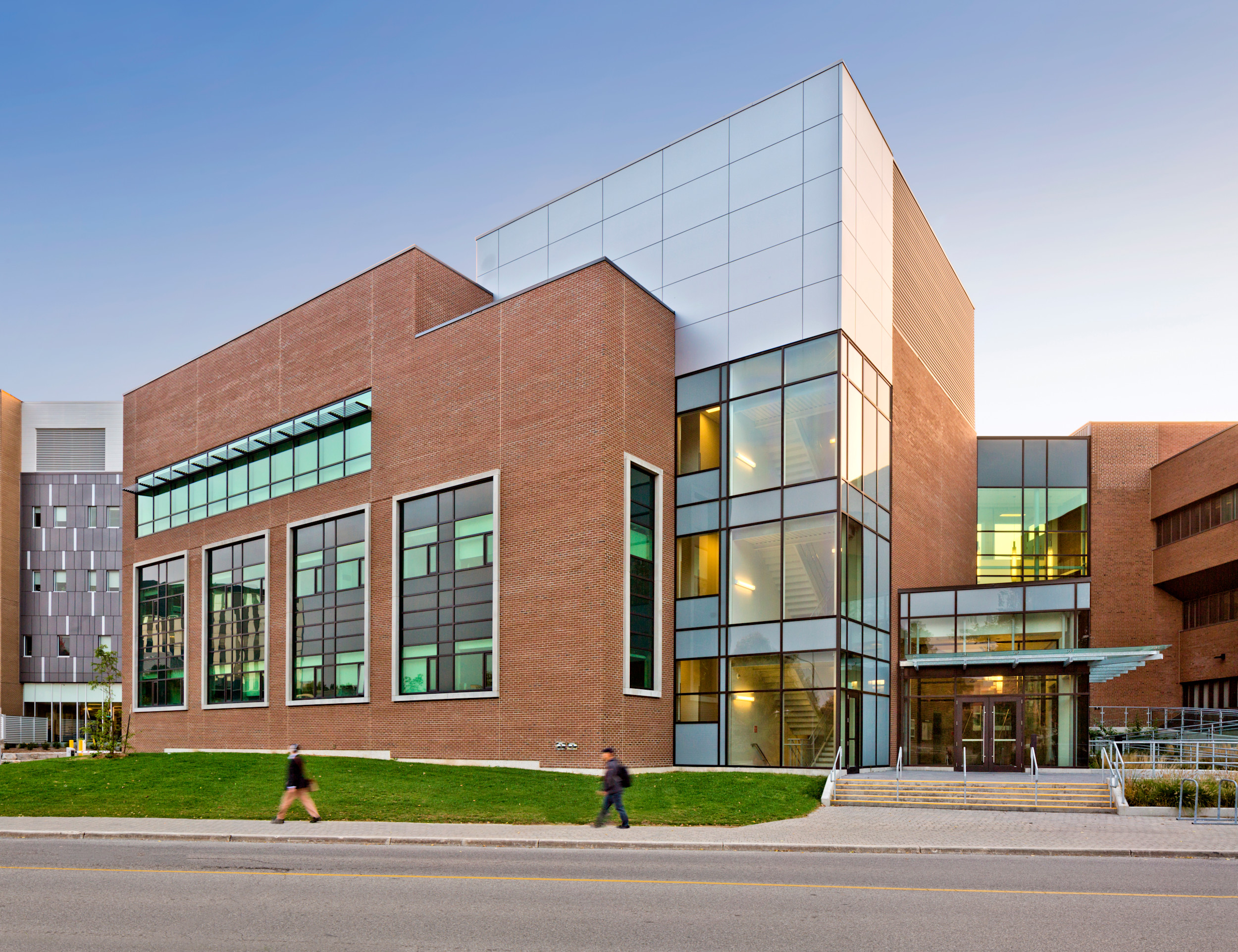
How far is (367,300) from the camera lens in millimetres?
35812

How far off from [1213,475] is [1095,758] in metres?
15.0

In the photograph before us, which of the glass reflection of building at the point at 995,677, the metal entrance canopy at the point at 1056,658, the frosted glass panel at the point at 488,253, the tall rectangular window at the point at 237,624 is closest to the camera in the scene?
the metal entrance canopy at the point at 1056,658

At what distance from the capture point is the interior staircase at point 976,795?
2206cm

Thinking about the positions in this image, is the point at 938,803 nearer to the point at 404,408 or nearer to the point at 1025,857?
the point at 1025,857

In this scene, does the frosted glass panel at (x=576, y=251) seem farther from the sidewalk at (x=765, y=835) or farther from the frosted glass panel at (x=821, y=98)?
the sidewalk at (x=765, y=835)

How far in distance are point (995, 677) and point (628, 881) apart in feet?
76.5

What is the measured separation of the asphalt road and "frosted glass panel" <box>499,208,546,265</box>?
88.2 ft

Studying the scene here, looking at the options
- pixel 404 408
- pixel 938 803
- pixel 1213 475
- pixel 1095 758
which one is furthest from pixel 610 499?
pixel 1213 475

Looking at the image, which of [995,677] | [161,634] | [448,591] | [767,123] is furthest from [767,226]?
[161,634]

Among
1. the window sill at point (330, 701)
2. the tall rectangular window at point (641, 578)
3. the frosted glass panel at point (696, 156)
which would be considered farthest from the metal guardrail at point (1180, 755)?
the window sill at point (330, 701)

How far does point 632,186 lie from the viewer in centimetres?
3472

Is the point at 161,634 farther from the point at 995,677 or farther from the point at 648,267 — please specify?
the point at 995,677

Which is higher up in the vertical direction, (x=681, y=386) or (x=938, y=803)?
(x=681, y=386)

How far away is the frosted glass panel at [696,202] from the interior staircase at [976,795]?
1792cm
